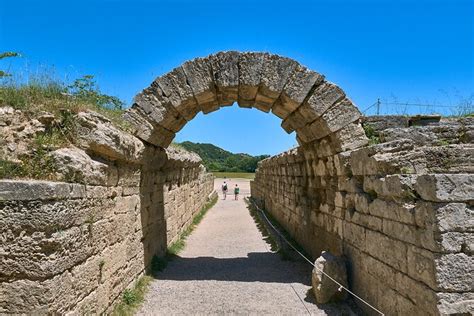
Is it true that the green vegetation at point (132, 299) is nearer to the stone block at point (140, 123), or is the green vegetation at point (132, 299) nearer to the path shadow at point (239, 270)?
the path shadow at point (239, 270)

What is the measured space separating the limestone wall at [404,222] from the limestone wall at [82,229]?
11.5ft

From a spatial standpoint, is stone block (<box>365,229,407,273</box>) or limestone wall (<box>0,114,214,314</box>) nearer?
limestone wall (<box>0,114,214,314</box>)

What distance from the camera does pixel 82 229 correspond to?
4414mm

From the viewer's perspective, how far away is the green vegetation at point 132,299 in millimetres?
5495

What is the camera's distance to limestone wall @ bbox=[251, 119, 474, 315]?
3.77 m

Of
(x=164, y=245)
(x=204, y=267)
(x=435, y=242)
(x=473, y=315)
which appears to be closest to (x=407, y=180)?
(x=435, y=242)

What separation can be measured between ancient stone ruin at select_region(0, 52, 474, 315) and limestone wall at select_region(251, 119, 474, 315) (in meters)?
0.01

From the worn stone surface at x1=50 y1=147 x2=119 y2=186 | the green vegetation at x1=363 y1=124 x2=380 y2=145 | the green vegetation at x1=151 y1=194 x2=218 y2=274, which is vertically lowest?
the green vegetation at x1=151 y1=194 x2=218 y2=274

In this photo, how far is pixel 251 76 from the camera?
6.92 m

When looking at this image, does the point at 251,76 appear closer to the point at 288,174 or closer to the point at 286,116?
the point at 286,116

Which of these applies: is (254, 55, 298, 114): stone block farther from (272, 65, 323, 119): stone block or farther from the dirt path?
the dirt path

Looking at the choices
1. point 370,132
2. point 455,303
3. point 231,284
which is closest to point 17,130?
point 231,284

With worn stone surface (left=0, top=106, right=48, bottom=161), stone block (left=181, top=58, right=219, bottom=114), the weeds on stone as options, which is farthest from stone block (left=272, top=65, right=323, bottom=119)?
worn stone surface (left=0, top=106, right=48, bottom=161)

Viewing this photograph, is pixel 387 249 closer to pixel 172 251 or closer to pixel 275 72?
pixel 275 72
